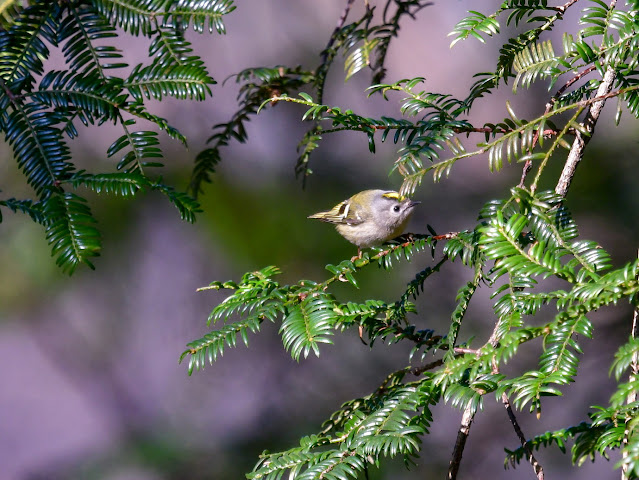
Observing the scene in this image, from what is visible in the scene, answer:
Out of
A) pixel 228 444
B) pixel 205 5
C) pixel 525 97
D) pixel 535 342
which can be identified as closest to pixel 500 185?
pixel 525 97

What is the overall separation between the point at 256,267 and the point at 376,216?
527 mm

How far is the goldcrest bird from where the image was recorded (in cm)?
172

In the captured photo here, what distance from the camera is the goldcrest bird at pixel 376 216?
5.64 feet

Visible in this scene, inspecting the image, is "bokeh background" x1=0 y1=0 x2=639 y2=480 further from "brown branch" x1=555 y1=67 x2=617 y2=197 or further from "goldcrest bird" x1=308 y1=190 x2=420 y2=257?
"brown branch" x1=555 y1=67 x2=617 y2=197

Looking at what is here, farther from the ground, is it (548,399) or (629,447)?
(548,399)

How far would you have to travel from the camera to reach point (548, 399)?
6.79ft

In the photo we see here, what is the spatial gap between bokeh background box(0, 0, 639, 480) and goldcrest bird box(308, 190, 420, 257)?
0.91 ft

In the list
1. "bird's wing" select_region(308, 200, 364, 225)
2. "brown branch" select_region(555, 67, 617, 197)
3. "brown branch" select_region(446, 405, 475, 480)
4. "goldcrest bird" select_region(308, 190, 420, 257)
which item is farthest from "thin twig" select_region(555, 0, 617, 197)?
"bird's wing" select_region(308, 200, 364, 225)

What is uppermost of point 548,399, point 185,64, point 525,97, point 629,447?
point 525,97

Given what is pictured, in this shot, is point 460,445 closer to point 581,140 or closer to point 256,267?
point 581,140

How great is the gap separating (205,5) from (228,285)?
0.40 metres

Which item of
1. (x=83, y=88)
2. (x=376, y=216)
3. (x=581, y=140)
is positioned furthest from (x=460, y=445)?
(x=376, y=216)

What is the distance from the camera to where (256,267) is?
2080 mm

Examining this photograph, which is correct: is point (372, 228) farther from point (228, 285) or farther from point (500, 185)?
point (228, 285)
